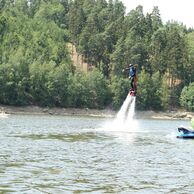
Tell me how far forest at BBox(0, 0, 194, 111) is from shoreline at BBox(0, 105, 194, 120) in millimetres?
2563

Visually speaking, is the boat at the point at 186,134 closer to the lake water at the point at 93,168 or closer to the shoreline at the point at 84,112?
the lake water at the point at 93,168

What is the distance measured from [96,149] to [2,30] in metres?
144

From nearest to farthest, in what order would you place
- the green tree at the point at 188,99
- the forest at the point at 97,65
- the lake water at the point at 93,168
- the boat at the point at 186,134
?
the lake water at the point at 93,168 → the boat at the point at 186,134 → the forest at the point at 97,65 → the green tree at the point at 188,99

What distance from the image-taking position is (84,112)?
463 feet

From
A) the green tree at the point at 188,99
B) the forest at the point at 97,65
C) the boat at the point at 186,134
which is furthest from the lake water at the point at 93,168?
the green tree at the point at 188,99

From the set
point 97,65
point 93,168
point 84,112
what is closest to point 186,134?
point 93,168

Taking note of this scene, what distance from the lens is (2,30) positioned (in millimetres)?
177125

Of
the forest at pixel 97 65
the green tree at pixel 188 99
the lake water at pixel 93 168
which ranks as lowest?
the lake water at pixel 93 168

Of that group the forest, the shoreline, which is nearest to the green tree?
the forest

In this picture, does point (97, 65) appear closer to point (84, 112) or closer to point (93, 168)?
point (84, 112)

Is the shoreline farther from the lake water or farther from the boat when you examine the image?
the lake water

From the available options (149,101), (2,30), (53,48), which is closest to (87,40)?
(53,48)

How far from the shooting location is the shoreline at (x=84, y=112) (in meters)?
130

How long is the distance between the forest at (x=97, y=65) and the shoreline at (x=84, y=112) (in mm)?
2563
